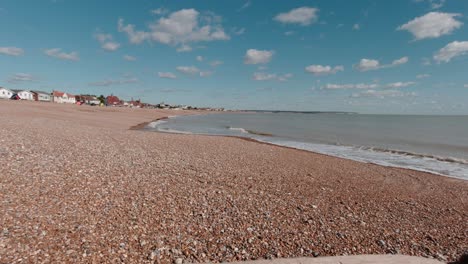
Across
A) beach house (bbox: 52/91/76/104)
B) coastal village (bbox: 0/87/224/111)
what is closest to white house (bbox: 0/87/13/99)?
coastal village (bbox: 0/87/224/111)

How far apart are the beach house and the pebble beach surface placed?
103 m

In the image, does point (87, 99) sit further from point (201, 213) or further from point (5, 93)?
point (201, 213)

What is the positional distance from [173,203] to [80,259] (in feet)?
7.37

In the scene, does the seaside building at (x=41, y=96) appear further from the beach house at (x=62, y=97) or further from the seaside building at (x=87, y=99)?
the seaside building at (x=87, y=99)

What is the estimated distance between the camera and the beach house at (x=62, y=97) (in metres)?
88.8

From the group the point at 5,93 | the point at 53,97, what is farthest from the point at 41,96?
the point at 5,93

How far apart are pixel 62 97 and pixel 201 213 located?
374ft

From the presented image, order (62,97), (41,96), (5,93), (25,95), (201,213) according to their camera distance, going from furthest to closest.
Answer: (62,97) → (41,96) → (25,95) → (5,93) → (201,213)

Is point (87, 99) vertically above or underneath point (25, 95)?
above

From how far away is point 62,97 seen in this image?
9200 cm

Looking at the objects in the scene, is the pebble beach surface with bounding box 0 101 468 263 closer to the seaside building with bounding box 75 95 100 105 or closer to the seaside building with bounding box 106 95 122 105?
the seaside building with bounding box 75 95 100 105

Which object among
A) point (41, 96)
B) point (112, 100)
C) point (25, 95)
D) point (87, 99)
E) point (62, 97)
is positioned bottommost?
point (25, 95)

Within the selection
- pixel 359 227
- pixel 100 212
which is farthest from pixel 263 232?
pixel 100 212

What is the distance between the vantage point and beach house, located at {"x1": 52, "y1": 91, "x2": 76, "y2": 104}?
291 ft
